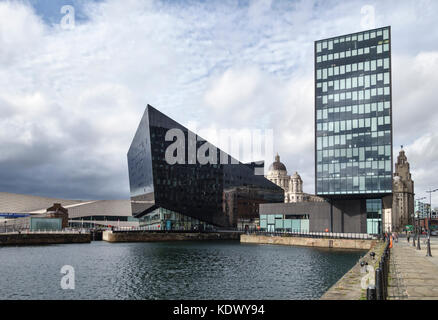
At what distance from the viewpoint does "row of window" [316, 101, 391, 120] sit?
88250mm

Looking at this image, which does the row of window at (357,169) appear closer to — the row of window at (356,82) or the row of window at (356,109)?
the row of window at (356,109)

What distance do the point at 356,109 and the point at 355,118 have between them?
6.30 feet

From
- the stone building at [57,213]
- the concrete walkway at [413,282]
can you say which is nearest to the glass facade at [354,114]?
the concrete walkway at [413,282]

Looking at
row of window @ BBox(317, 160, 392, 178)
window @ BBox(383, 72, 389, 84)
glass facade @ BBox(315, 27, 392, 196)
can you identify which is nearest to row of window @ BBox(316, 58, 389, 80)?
glass facade @ BBox(315, 27, 392, 196)

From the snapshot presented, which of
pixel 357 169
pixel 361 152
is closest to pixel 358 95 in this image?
pixel 361 152

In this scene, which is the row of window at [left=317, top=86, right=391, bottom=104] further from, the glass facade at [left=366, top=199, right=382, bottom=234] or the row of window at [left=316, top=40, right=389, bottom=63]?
the glass facade at [left=366, top=199, right=382, bottom=234]

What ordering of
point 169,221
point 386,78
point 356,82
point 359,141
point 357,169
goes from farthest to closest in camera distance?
point 169,221 < point 356,82 < point 359,141 < point 357,169 < point 386,78

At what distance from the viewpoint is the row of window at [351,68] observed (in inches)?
3533

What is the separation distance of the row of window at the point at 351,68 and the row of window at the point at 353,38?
5004 millimetres

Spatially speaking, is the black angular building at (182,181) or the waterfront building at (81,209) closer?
the black angular building at (182,181)

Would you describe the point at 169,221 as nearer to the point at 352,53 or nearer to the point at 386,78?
the point at 352,53

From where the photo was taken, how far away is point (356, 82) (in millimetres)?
91250
